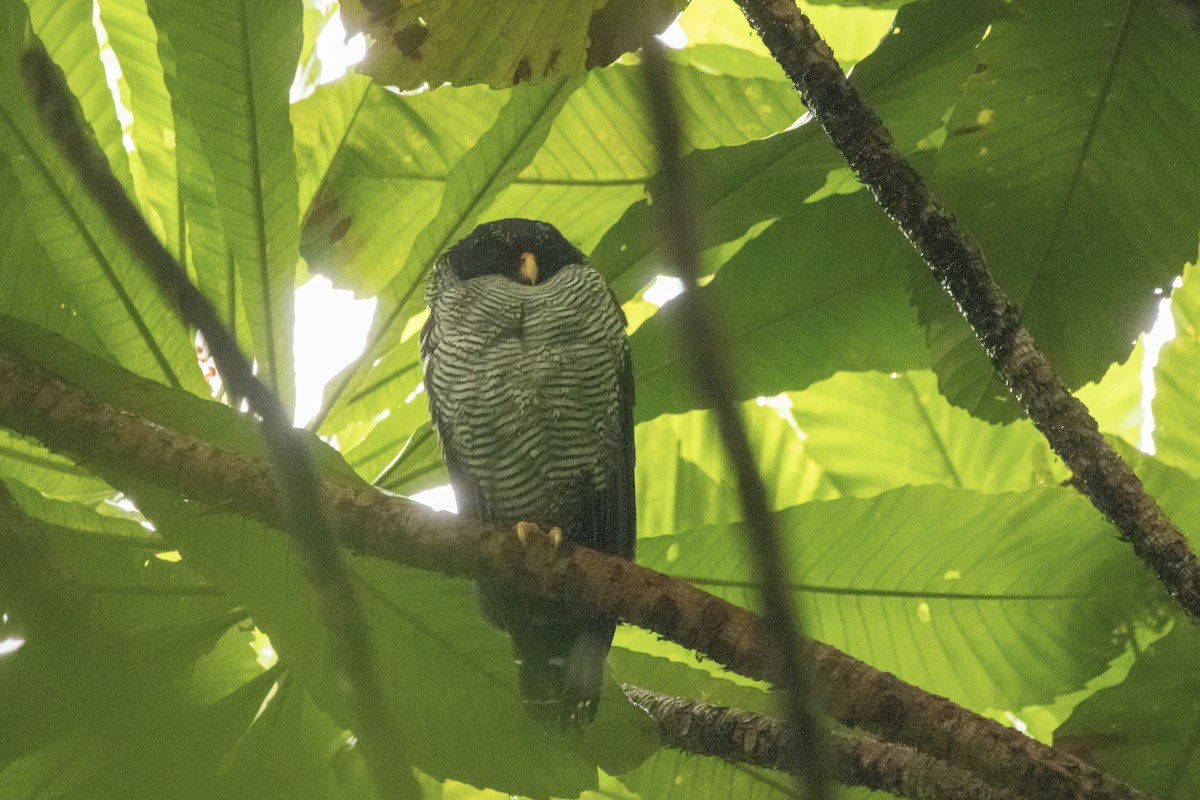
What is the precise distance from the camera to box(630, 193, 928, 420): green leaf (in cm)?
258

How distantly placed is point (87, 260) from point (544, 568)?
123 centimetres

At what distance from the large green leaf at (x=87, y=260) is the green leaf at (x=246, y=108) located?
0.80 feet

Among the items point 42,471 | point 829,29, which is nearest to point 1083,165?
point 829,29

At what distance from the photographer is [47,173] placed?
234cm

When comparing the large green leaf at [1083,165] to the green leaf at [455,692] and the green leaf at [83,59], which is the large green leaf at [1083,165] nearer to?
the green leaf at [455,692]

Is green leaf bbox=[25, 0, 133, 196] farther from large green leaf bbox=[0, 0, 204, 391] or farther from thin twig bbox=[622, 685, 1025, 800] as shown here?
thin twig bbox=[622, 685, 1025, 800]

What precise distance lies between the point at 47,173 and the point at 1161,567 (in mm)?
2190

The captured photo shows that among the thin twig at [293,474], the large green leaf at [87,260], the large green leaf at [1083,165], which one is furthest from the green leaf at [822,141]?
the thin twig at [293,474]

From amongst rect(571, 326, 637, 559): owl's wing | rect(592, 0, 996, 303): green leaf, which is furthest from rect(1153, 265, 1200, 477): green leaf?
rect(571, 326, 637, 559): owl's wing

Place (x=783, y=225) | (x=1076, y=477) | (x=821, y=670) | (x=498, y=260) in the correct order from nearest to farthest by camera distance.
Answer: (x=821, y=670) → (x=1076, y=477) → (x=783, y=225) → (x=498, y=260)

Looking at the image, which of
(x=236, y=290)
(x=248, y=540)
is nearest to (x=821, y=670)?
(x=248, y=540)

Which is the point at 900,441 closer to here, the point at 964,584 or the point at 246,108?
the point at 964,584

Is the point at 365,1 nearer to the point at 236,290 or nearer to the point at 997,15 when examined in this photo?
the point at 236,290

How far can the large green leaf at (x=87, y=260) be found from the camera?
7.50 feet
